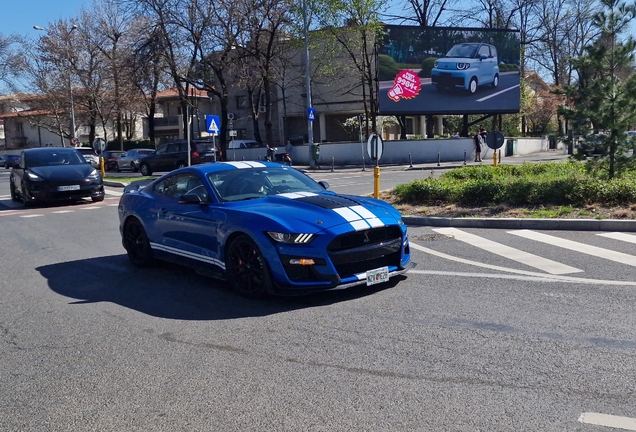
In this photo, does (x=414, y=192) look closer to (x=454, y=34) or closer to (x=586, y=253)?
(x=586, y=253)

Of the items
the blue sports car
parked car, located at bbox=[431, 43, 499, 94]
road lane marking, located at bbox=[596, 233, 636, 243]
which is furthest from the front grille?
parked car, located at bbox=[431, 43, 499, 94]

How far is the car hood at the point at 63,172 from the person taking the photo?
1862cm

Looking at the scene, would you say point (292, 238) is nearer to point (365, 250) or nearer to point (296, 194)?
point (365, 250)

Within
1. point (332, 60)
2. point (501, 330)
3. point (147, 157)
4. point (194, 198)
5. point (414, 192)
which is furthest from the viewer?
point (332, 60)

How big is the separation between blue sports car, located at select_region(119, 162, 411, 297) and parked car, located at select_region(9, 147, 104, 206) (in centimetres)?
1054

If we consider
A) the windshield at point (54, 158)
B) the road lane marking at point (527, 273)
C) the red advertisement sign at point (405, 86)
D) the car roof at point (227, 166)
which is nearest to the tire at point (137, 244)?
the car roof at point (227, 166)

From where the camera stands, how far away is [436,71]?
1542 inches

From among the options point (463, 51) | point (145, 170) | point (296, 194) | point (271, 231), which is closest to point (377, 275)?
point (271, 231)

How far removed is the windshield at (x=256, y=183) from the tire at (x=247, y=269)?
822 millimetres

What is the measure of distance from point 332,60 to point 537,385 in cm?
4294

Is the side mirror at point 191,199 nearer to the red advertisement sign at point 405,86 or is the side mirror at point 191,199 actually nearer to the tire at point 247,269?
the tire at point 247,269

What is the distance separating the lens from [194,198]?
7.93m

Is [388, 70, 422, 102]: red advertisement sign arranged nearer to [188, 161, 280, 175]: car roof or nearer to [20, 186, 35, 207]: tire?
[20, 186, 35, 207]: tire

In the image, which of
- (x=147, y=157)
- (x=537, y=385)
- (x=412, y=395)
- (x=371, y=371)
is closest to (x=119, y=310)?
(x=371, y=371)
